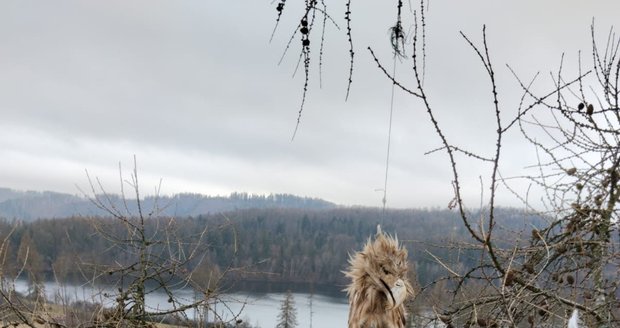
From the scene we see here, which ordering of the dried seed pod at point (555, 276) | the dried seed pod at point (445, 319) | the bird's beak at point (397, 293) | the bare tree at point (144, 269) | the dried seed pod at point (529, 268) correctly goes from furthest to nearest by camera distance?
1. the bare tree at point (144, 269)
2. the dried seed pod at point (555, 276)
3. the dried seed pod at point (445, 319)
4. the dried seed pod at point (529, 268)
5. the bird's beak at point (397, 293)

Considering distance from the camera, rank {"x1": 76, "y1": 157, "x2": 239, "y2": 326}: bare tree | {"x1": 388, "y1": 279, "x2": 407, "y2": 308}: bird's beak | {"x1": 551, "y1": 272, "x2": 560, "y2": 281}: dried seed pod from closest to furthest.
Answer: {"x1": 388, "y1": 279, "x2": 407, "y2": 308}: bird's beak, {"x1": 551, "y1": 272, "x2": 560, "y2": 281}: dried seed pod, {"x1": 76, "y1": 157, "x2": 239, "y2": 326}: bare tree

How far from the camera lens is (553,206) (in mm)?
4824

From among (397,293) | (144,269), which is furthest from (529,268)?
(144,269)

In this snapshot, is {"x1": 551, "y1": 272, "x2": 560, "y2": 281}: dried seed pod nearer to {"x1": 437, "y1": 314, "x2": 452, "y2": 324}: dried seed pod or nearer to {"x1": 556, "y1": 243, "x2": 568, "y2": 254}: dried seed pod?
{"x1": 556, "y1": 243, "x2": 568, "y2": 254}: dried seed pod

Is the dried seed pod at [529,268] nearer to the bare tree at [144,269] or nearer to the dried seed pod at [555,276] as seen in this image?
the dried seed pod at [555,276]

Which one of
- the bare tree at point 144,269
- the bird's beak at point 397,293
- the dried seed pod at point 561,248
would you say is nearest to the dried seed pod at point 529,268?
the dried seed pod at point 561,248

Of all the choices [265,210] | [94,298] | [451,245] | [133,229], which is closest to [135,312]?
[94,298]

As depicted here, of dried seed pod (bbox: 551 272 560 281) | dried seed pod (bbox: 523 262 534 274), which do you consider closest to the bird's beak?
dried seed pod (bbox: 523 262 534 274)

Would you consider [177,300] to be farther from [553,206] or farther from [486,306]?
[553,206]

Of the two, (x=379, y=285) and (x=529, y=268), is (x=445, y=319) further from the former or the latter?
(x=379, y=285)

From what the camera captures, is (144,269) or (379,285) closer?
→ (379,285)

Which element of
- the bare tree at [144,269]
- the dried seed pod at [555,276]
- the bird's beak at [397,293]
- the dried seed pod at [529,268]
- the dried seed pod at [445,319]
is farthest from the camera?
the bare tree at [144,269]

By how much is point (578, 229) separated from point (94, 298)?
4.77 meters

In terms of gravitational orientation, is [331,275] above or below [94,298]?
below
